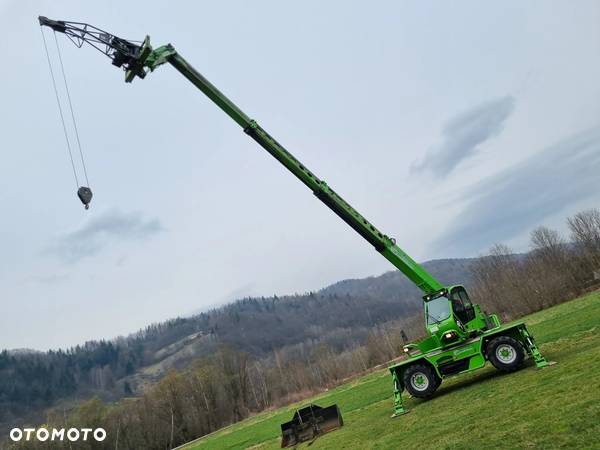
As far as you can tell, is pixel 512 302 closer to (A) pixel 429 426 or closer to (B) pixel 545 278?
(B) pixel 545 278

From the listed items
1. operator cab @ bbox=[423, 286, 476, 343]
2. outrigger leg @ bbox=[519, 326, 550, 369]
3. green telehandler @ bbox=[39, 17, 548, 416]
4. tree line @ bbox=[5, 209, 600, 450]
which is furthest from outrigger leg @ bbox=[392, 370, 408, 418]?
tree line @ bbox=[5, 209, 600, 450]

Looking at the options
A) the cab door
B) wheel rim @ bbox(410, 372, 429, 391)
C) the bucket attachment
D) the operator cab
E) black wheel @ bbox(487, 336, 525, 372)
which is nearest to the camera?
black wheel @ bbox(487, 336, 525, 372)

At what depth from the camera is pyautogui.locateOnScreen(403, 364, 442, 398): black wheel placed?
15.2 m

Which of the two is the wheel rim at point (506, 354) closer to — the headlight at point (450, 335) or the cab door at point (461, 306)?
the headlight at point (450, 335)

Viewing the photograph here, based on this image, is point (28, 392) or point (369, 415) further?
point (28, 392)

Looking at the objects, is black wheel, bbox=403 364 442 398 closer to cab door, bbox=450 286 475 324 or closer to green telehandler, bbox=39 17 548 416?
green telehandler, bbox=39 17 548 416

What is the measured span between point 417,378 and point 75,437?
62.0m

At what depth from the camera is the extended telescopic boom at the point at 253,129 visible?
15.7 metres

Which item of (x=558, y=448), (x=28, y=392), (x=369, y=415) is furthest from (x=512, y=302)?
(x=28, y=392)

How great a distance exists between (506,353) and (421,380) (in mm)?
2893

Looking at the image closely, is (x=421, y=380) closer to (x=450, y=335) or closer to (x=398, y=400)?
(x=398, y=400)

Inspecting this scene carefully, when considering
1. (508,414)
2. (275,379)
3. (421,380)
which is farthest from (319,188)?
(275,379)

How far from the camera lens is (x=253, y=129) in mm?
16766

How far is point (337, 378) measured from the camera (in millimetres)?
76500
